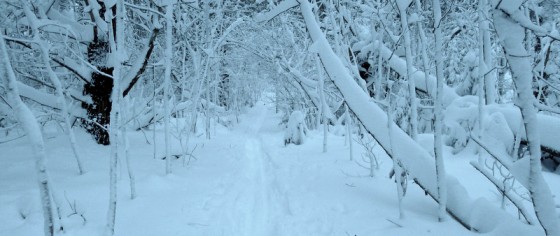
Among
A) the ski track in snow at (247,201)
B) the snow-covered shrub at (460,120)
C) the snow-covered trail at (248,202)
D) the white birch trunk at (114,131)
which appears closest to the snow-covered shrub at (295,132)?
the snow-covered trail at (248,202)

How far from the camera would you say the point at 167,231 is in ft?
12.7

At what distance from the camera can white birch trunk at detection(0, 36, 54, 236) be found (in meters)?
2.52

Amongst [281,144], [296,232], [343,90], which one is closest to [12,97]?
[296,232]

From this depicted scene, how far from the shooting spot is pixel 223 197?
17.6 ft

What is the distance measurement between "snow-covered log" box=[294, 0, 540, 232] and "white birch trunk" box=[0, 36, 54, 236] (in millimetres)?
3468

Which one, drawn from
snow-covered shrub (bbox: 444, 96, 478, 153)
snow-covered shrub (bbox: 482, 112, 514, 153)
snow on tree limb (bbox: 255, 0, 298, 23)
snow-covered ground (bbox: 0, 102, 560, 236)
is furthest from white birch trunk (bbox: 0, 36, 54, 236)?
snow-covered shrub (bbox: 444, 96, 478, 153)

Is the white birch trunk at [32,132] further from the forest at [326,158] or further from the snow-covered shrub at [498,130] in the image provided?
the snow-covered shrub at [498,130]

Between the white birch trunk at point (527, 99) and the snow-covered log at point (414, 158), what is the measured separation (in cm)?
94

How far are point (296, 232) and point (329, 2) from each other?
15.5 ft

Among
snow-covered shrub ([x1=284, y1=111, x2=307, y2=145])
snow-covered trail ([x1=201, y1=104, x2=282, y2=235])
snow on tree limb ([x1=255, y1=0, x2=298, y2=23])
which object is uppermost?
snow on tree limb ([x1=255, y1=0, x2=298, y2=23])

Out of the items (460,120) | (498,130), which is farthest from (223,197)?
(460,120)

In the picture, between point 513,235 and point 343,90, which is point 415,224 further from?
point 343,90

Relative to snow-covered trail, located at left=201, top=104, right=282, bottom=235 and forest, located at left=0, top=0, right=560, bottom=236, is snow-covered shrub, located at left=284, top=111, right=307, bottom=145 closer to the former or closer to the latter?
forest, located at left=0, top=0, right=560, bottom=236

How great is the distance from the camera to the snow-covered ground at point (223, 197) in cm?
388
